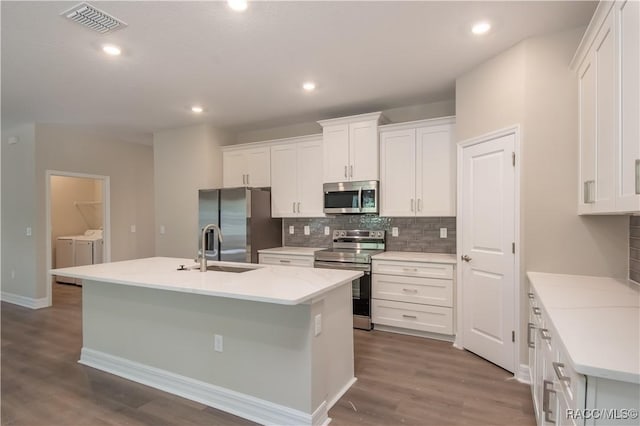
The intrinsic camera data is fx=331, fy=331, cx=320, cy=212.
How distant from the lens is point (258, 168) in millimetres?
4926

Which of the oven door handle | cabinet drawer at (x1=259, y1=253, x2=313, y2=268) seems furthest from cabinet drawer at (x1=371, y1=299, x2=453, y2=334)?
cabinet drawer at (x1=259, y1=253, x2=313, y2=268)

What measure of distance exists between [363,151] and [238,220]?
1881 millimetres

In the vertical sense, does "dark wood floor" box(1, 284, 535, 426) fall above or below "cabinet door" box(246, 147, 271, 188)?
below

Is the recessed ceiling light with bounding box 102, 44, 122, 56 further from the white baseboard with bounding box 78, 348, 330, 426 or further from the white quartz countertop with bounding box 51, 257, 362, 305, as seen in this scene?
the white baseboard with bounding box 78, 348, 330, 426

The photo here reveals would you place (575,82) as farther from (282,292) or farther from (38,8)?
(38,8)

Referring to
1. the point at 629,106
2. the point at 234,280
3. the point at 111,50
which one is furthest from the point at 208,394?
the point at 629,106

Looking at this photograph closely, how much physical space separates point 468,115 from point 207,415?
326cm

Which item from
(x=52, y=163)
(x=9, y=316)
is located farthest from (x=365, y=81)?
(x=9, y=316)

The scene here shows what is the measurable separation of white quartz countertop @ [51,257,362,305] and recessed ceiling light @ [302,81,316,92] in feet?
6.43

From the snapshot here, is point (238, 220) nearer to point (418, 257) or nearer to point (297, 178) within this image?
point (297, 178)

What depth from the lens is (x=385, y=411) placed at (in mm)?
2197

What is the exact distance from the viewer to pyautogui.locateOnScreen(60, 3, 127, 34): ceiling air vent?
2.13 metres

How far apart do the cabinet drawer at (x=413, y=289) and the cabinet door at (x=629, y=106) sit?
2009mm

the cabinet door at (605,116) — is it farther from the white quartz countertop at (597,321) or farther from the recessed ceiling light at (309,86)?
the recessed ceiling light at (309,86)
